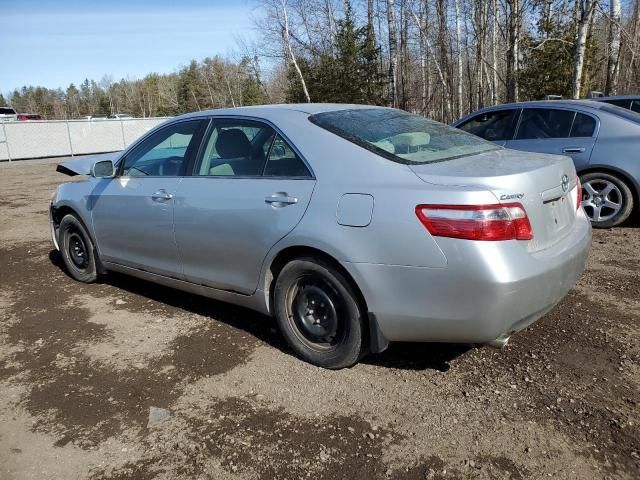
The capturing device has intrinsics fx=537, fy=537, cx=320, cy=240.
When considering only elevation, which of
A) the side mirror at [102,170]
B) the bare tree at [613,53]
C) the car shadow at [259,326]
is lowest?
the car shadow at [259,326]

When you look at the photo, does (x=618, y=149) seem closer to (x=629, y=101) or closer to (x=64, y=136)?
(x=629, y=101)

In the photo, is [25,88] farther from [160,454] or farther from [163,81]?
[160,454]

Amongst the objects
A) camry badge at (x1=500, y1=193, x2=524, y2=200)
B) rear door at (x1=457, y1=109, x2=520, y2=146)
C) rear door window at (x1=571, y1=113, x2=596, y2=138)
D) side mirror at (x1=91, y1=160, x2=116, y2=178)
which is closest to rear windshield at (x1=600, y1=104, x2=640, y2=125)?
rear door window at (x1=571, y1=113, x2=596, y2=138)

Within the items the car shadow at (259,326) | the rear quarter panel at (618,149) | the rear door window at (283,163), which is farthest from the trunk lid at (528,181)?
the rear quarter panel at (618,149)

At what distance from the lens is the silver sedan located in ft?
8.88

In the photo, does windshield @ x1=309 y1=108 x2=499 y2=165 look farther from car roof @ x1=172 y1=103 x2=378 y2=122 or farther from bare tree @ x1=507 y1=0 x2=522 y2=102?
bare tree @ x1=507 y1=0 x2=522 y2=102

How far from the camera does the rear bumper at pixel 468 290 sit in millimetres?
2646

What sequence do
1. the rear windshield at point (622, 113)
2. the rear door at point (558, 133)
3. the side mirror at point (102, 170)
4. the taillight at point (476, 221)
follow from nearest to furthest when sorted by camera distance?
1. the taillight at point (476, 221)
2. the side mirror at point (102, 170)
3. the rear windshield at point (622, 113)
4. the rear door at point (558, 133)

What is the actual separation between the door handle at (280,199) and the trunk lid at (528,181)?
766 millimetres

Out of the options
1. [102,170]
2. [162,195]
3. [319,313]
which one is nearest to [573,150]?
[319,313]

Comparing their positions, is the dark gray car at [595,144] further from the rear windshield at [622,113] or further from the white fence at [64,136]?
the white fence at [64,136]

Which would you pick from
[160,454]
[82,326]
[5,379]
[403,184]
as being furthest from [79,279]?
[403,184]

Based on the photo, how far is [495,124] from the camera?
731 centimetres

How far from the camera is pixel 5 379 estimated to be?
346 centimetres
